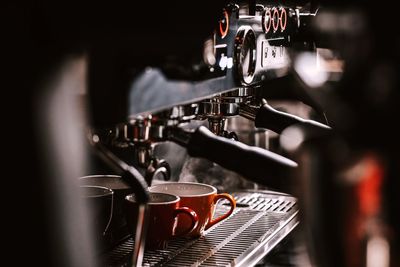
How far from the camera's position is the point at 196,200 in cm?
143

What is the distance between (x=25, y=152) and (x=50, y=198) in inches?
2.4

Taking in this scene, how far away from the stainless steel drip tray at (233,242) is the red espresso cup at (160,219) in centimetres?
3

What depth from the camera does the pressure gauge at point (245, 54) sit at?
1278 millimetres

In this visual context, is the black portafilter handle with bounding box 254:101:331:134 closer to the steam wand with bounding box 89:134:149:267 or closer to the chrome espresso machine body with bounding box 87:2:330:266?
the chrome espresso machine body with bounding box 87:2:330:266

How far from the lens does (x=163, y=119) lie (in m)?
1.09

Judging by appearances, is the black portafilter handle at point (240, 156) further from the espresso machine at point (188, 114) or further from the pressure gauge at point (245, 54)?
the pressure gauge at point (245, 54)

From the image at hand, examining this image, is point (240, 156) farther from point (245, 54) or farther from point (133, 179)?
point (245, 54)

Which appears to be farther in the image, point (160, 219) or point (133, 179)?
point (160, 219)

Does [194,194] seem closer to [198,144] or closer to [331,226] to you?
[198,144]

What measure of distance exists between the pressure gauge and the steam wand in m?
0.34

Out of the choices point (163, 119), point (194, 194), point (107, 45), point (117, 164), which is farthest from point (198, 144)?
point (194, 194)

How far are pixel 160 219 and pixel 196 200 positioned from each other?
0.37ft

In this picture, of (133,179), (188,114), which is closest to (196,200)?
(188,114)

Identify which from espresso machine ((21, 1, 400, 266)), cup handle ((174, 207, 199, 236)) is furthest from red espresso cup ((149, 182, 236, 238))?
espresso machine ((21, 1, 400, 266))
